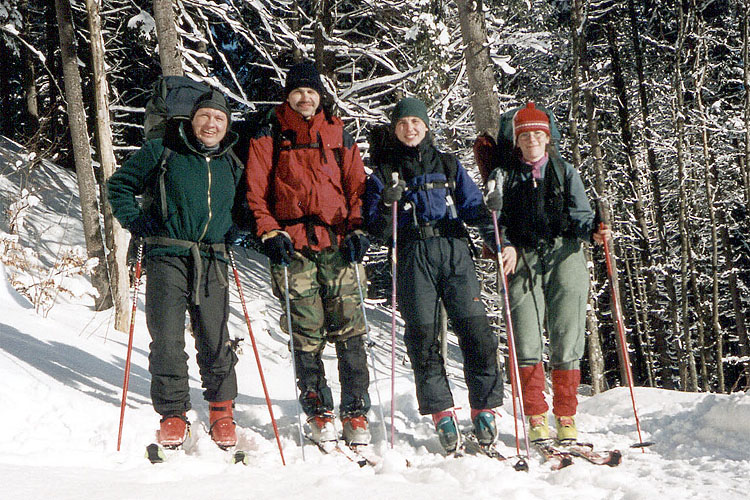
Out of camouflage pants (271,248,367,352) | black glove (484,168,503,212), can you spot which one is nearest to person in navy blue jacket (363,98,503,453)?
black glove (484,168,503,212)

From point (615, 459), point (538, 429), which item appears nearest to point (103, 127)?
point (538, 429)

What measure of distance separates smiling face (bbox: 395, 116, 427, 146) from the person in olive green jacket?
3.94 ft

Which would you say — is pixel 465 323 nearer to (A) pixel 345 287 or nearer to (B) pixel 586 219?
(A) pixel 345 287

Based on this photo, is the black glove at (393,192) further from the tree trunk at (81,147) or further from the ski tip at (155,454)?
the tree trunk at (81,147)

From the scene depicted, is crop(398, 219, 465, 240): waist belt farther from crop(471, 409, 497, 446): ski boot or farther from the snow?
the snow

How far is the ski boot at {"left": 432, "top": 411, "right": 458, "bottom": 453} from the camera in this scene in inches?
157

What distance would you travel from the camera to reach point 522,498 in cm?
301

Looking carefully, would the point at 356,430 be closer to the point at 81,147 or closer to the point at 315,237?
the point at 315,237

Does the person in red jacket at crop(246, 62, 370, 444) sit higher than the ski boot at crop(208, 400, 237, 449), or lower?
higher

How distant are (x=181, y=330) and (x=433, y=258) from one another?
5.78 ft

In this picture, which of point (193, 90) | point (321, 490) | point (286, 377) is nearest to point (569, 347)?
point (321, 490)

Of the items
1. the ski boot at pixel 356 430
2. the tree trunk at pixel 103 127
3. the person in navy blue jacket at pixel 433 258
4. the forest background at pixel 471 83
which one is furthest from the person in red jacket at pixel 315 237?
the tree trunk at pixel 103 127

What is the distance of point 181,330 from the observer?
4.09m

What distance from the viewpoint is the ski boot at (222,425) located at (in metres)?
4.04
